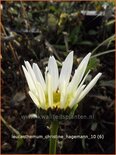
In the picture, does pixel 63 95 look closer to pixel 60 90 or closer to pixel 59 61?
pixel 60 90

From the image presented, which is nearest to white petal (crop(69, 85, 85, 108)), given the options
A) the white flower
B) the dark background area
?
the white flower

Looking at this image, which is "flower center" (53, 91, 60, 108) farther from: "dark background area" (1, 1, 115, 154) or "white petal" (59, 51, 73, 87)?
"dark background area" (1, 1, 115, 154)

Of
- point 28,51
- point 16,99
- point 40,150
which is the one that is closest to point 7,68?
point 28,51

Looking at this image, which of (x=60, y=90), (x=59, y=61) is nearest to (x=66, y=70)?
(x=60, y=90)

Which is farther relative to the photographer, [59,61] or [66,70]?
[59,61]

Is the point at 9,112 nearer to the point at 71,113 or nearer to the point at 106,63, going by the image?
the point at 106,63

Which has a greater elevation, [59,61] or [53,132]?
[59,61]

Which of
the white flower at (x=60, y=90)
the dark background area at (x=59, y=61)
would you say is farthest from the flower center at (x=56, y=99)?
the dark background area at (x=59, y=61)

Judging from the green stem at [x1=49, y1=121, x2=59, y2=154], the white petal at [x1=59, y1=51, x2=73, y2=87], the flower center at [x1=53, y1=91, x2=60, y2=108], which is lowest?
the green stem at [x1=49, y1=121, x2=59, y2=154]
